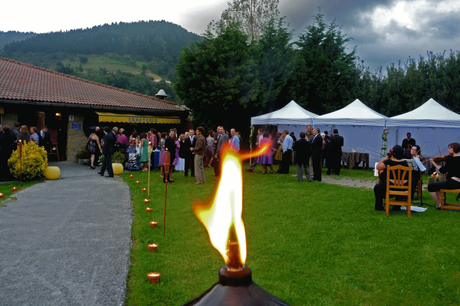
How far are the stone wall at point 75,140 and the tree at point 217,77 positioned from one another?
633 cm

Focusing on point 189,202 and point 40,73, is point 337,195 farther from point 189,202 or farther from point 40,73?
point 40,73

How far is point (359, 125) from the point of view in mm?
16844

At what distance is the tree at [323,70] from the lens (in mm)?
26734

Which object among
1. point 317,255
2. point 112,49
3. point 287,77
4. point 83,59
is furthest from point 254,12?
point 112,49

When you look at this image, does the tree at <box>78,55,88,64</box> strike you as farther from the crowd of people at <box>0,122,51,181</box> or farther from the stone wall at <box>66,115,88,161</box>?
the crowd of people at <box>0,122,51,181</box>

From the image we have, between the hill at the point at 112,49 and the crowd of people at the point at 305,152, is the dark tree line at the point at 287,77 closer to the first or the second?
the crowd of people at the point at 305,152

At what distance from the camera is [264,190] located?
1127 centimetres

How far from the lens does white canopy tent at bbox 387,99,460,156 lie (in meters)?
15.7

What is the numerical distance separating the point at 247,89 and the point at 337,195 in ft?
41.5

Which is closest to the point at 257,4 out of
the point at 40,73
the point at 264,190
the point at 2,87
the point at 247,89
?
the point at 247,89

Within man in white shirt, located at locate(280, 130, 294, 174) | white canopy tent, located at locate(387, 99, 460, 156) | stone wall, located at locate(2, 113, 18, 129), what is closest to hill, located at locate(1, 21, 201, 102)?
stone wall, located at locate(2, 113, 18, 129)

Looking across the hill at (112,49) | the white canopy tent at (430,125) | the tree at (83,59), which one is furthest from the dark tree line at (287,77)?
the tree at (83,59)

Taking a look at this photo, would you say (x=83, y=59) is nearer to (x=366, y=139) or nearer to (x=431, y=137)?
(x=366, y=139)

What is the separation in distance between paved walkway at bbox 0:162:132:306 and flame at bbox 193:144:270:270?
3176 millimetres
